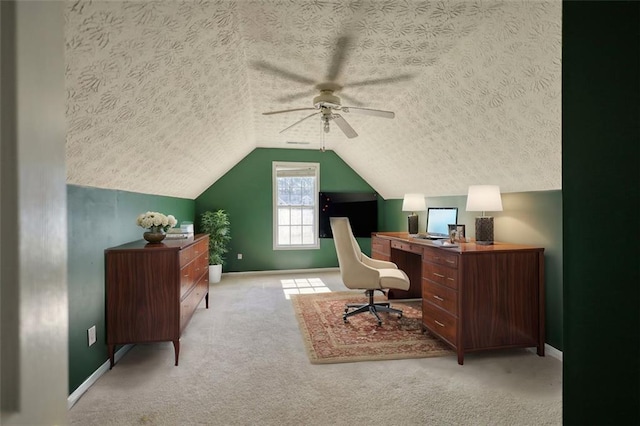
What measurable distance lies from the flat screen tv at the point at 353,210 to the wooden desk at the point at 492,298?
3.55 m

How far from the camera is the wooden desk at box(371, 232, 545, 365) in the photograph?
2.51 metres

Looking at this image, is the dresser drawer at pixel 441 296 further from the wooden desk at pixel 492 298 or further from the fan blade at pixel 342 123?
the fan blade at pixel 342 123

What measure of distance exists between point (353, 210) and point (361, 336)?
3.48 meters

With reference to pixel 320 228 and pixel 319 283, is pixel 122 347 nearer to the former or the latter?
pixel 319 283

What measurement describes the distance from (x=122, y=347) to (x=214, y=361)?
2.82 ft

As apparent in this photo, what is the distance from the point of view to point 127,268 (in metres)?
2.44

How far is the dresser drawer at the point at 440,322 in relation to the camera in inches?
102

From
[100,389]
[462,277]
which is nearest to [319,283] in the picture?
[462,277]

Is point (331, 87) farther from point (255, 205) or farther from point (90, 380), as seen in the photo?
point (255, 205)

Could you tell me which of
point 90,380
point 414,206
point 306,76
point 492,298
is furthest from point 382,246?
point 90,380

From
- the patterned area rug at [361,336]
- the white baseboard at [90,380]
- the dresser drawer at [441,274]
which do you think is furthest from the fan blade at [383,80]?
the white baseboard at [90,380]

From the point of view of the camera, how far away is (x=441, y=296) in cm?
276
